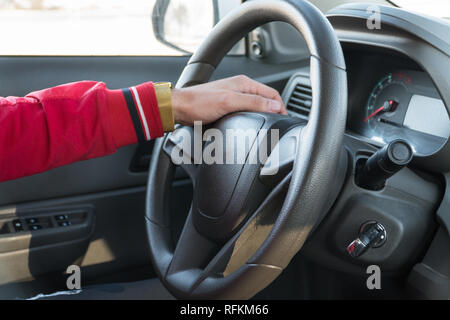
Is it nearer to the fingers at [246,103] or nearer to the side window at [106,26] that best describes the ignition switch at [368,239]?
the fingers at [246,103]

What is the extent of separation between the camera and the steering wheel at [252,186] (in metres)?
0.65

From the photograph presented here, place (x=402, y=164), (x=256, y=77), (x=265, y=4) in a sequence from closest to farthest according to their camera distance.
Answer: (x=402, y=164) → (x=265, y=4) → (x=256, y=77)

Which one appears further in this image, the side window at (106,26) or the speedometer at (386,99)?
the side window at (106,26)

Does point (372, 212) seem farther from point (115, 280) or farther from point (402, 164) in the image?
point (115, 280)

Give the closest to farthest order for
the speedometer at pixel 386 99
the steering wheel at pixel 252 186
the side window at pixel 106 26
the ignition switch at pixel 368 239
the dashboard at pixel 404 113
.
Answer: the steering wheel at pixel 252 186 → the ignition switch at pixel 368 239 → the dashboard at pixel 404 113 → the speedometer at pixel 386 99 → the side window at pixel 106 26

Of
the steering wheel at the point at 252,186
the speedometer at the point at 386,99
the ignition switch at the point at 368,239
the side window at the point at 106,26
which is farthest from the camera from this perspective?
the side window at the point at 106,26

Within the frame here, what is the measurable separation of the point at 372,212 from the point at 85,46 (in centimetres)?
93

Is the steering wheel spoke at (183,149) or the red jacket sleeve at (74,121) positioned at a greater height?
the red jacket sleeve at (74,121)

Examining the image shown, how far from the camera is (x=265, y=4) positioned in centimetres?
83

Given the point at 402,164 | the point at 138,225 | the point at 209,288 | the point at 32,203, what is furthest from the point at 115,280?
the point at 402,164

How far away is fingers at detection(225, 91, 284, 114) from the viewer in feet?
2.81

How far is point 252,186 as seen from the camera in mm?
804

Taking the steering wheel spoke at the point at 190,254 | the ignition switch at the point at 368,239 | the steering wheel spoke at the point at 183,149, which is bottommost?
the steering wheel spoke at the point at 190,254

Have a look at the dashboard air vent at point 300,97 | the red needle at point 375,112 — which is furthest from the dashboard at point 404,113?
the dashboard air vent at point 300,97
